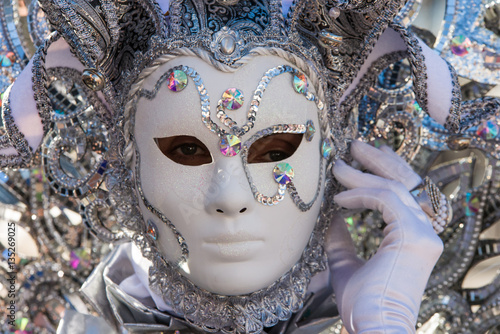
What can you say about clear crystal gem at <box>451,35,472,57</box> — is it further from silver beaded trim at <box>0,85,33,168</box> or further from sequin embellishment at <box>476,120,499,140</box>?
silver beaded trim at <box>0,85,33,168</box>

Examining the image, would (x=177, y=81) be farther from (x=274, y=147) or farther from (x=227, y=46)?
(x=274, y=147)

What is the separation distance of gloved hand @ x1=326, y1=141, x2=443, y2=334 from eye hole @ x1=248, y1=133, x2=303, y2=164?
0.17 m

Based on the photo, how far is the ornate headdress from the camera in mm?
1532

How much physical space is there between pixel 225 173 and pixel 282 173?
0.41 ft

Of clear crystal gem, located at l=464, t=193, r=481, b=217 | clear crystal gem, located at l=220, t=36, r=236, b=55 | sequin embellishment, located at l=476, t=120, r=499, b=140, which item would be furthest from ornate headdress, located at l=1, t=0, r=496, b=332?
clear crystal gem, located at l=464, t=193, r=481, b=217

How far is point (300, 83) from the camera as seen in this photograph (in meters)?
1.55

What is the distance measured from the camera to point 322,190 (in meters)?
1.63

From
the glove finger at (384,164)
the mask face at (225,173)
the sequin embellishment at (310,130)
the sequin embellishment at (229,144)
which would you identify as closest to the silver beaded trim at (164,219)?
the mask face at (225,173)

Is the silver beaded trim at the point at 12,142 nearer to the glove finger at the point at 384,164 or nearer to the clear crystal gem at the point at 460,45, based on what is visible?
the glove finger at the point at 384,164

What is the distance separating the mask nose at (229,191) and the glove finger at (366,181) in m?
0.29

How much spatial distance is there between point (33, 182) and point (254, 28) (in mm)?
864

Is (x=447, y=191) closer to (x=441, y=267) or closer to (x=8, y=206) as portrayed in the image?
(x=441, y=267)

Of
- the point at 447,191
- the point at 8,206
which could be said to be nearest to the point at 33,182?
the point at 8,206

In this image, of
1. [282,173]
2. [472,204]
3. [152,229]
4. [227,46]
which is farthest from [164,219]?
[472,204]
